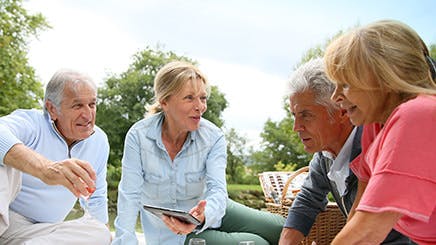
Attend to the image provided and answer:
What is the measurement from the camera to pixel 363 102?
1.34m

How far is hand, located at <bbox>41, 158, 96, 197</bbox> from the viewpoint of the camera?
2.03 m

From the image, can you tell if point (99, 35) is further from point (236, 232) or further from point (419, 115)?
point (419, 115)

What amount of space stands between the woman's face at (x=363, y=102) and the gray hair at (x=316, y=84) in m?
0.52

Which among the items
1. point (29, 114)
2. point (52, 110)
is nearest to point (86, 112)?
point (52, 110)

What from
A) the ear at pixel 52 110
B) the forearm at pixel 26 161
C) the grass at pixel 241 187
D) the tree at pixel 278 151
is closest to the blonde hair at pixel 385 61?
the forearm at pixel 26 161

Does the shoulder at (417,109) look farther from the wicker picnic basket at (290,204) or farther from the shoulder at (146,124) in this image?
the shoulder at (146,124)

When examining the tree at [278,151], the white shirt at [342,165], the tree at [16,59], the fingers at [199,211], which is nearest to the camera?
the white shirt at [342,165]

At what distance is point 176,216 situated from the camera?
2215 mm

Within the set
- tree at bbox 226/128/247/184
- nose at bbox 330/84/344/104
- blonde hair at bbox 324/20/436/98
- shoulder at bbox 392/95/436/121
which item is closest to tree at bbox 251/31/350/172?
tree at bbox 226/128/247/184

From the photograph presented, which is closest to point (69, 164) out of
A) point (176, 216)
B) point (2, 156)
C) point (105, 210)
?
point (2, 156)

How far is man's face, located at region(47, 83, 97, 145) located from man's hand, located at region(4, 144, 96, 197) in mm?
369

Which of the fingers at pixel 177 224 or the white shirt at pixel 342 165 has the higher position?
the white shirt at pixel 342 165

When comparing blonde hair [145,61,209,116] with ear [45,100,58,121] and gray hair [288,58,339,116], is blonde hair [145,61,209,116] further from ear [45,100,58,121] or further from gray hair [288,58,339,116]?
gray hair [288,58,339,116]

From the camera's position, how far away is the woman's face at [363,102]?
1321mm
